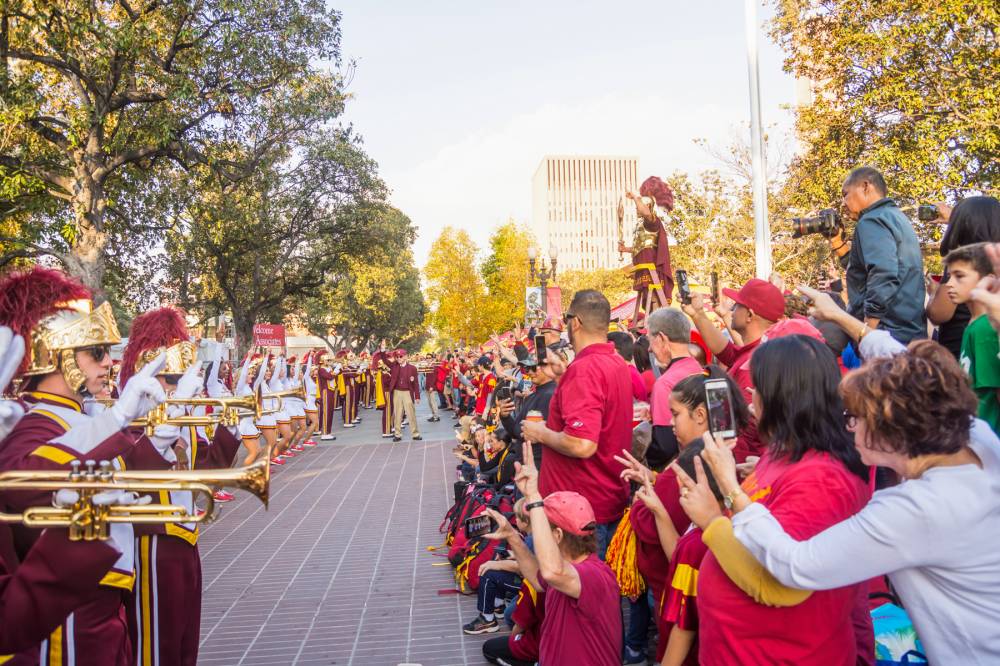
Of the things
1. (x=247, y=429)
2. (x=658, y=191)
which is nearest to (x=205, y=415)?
(x=658, y=191)

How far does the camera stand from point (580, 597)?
11.0 ft

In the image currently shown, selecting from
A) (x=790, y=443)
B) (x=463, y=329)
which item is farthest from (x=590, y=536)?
(x=463, y=329)

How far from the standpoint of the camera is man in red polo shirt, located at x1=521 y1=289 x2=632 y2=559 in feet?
14.2

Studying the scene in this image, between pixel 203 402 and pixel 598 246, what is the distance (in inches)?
4913

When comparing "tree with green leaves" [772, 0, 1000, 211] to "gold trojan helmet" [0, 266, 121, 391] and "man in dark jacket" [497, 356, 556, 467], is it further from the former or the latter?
"gold trojan helmet" [0, 266, 121, 391]

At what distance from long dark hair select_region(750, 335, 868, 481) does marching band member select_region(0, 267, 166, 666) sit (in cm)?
226

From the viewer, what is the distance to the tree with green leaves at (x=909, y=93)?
45.5ft

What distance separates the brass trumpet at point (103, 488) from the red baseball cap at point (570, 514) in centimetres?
165

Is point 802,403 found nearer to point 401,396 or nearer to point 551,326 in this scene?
point 551,326

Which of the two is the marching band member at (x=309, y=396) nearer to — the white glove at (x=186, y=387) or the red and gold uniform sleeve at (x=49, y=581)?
the white glove at (x=186, y=387)

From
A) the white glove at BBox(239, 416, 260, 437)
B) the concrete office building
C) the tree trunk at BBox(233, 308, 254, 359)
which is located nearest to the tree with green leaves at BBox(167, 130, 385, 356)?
the tree trunk at BBox(233, 308, 254, 359)

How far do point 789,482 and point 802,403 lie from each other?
0.85 ft

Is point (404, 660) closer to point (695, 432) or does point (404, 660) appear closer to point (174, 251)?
point (695, 432)

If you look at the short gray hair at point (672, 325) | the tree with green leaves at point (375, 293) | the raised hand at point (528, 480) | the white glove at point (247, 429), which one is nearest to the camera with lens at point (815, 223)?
the short gray hair at point (672, 325)
